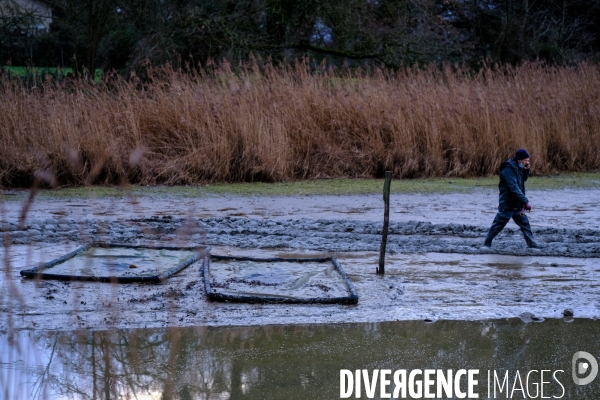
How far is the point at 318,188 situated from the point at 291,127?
1.62 metres

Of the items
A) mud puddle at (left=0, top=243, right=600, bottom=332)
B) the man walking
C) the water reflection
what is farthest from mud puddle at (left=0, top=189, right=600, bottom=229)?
the water reflection

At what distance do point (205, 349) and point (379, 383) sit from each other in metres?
1.05

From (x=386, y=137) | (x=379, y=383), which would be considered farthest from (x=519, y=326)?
(x=386, y=137)

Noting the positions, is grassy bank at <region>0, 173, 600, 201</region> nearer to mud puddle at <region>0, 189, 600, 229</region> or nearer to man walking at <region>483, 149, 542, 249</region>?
mud puddle at <region>0, 189, 600, 229</region>

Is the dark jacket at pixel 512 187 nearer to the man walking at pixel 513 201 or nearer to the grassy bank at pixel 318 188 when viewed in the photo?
the man walking at pixel 513 201

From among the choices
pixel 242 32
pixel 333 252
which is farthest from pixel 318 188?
pixel 242 32

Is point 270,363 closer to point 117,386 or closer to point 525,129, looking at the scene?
point 117,386

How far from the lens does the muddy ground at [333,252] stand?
520cm

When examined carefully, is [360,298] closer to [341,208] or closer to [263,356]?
[263,356]

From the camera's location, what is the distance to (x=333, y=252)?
7207 millimetres

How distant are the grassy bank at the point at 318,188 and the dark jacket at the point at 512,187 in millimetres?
3824

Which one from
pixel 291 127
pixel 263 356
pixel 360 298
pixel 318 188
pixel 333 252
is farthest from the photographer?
pixel 291 127

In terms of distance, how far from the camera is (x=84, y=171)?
11.3 metres

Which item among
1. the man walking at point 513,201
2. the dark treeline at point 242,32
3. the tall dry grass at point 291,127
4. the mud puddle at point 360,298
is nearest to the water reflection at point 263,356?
the mud puddle at point 360,298
